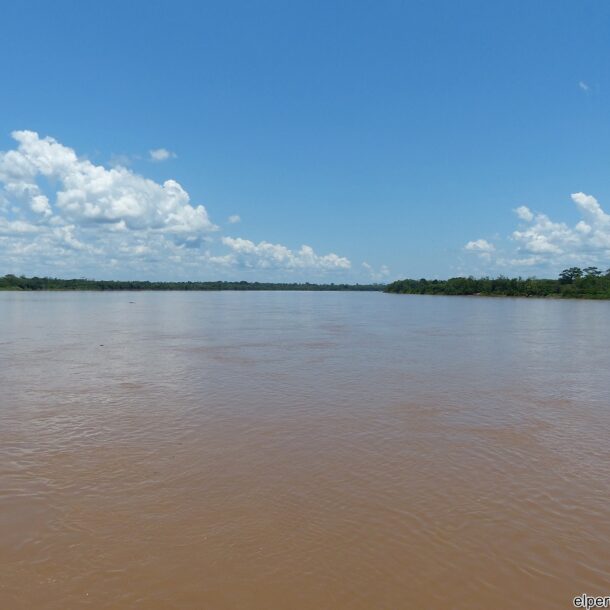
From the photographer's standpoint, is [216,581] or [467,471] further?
[467,471]

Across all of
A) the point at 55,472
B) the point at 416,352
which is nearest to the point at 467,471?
the point at 55,472

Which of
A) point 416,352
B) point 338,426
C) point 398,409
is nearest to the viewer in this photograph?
point 338,426

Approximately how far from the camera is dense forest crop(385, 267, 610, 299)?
80562mm

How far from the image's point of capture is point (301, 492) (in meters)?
5.54

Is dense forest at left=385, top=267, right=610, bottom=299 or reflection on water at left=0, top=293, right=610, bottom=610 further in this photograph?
dense forest at left=385, top=267, right=610, bottom=299

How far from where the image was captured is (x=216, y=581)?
3855 millimetres

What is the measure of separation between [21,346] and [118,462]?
14667 mm

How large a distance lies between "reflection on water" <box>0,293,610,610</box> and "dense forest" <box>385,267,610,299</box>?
265ft

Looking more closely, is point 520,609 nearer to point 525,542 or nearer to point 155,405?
point 525,542

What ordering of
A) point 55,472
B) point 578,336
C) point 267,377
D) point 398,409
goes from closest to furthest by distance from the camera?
point 55,472 → point 398,409 → point 267,377 → point 578,336

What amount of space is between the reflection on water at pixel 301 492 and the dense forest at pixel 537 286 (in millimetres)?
80814

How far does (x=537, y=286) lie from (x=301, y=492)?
9464 cm

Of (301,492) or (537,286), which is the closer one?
(301,492)

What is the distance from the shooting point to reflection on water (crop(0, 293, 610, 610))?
3873mm
